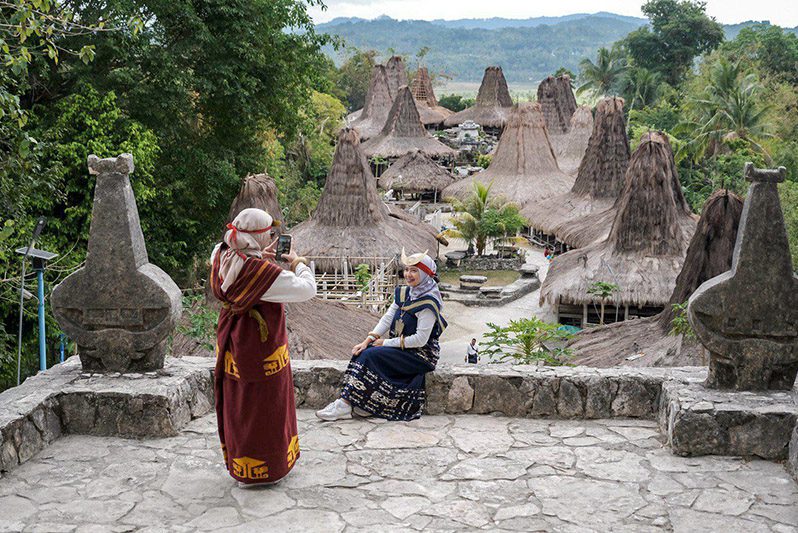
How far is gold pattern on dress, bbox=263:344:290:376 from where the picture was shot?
17.0 feet

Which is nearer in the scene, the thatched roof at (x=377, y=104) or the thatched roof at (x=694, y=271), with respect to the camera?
the thatched roof at (x=694, y=271)

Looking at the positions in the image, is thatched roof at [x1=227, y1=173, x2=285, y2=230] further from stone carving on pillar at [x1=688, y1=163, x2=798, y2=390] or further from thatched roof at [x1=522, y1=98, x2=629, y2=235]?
thatched roof at [x1=522, y1=98, x2=629, y2=235]

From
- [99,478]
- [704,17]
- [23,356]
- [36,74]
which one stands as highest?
[704,17]

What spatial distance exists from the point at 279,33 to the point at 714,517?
15.0 meters

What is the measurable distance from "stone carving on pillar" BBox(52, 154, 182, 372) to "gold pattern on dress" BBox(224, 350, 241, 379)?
0.87 metres

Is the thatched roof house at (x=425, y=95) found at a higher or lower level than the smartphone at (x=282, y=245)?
higher

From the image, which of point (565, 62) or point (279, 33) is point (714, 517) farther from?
point (565, 62)

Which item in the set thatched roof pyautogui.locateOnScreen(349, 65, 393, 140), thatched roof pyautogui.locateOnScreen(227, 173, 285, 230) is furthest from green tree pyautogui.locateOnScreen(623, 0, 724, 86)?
thatched roof pyautogui.locateOnScreen(227, 173, 285, 230)

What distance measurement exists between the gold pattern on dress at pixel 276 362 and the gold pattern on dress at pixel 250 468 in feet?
1.56

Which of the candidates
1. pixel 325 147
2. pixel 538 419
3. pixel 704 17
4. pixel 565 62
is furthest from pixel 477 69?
pixel 538 419

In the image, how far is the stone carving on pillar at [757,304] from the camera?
564 cm

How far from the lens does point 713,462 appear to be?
17.9 feet

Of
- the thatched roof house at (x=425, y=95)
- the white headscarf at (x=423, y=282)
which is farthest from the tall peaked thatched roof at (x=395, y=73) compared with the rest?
the white headscarf at (x=423, y=282)

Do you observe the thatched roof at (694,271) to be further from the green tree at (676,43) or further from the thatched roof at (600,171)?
the green tree at (676,43)
